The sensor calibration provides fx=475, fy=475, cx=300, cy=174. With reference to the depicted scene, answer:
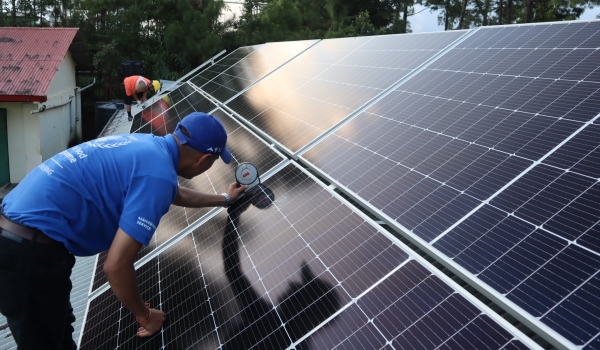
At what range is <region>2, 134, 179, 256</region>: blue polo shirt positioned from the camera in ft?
10.7

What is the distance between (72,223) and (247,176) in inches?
79.6

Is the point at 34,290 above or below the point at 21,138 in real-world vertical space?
above

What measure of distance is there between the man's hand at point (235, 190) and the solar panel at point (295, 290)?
0.10m

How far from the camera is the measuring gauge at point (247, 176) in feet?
16.7

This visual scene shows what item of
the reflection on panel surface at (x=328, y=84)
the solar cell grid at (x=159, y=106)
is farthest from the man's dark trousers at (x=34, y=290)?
the solar cell grid at (x=159, y=106)

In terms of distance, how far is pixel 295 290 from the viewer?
139 inches

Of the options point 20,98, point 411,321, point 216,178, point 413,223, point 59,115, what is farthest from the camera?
point 59,115

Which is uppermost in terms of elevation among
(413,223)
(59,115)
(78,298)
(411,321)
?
(413,223)

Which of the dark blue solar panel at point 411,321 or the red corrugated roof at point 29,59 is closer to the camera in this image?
the dark blue solar panel at point 411,321

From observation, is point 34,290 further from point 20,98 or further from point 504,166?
A: point 20,98

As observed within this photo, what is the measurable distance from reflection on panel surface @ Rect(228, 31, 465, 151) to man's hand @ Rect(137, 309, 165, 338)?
2702 millimetres

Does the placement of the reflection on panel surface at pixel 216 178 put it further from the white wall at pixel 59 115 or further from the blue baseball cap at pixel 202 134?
the white wall at pixel 59 115

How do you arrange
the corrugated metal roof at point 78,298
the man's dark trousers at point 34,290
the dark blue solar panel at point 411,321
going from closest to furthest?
the dark blue solar panel at point 411,321 < the man's dark trousers at point 34,290 < the corrugated metal roof at point 78,298

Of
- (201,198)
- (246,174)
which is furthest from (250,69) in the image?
(201,198)
